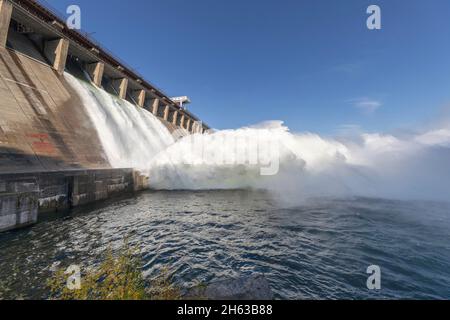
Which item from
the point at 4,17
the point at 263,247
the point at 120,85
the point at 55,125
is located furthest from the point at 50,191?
the point at 120,85

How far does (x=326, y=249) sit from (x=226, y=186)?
1695 cm

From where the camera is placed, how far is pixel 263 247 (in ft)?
25.9

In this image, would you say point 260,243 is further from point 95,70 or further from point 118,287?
point 95,70

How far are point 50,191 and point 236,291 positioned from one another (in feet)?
43.0

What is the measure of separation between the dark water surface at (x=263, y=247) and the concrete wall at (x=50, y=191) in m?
0.83

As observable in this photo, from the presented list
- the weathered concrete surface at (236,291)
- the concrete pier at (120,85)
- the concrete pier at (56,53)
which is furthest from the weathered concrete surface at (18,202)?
the concrete pier at (120,85)

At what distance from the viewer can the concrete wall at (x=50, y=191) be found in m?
8.93

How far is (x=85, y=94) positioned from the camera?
24.6 metres

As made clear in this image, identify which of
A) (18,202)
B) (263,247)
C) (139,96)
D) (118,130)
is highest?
(139,96)

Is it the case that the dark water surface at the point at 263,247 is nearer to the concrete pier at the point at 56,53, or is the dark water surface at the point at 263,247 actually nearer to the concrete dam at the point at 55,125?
the concrete dam at the point at 55,125

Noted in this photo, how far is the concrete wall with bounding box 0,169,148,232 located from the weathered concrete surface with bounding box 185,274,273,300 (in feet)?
33.7

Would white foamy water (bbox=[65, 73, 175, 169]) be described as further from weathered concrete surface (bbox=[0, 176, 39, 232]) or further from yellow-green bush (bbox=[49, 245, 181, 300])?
yellow-green bush (bbox=[49, 245, 181, 300])
